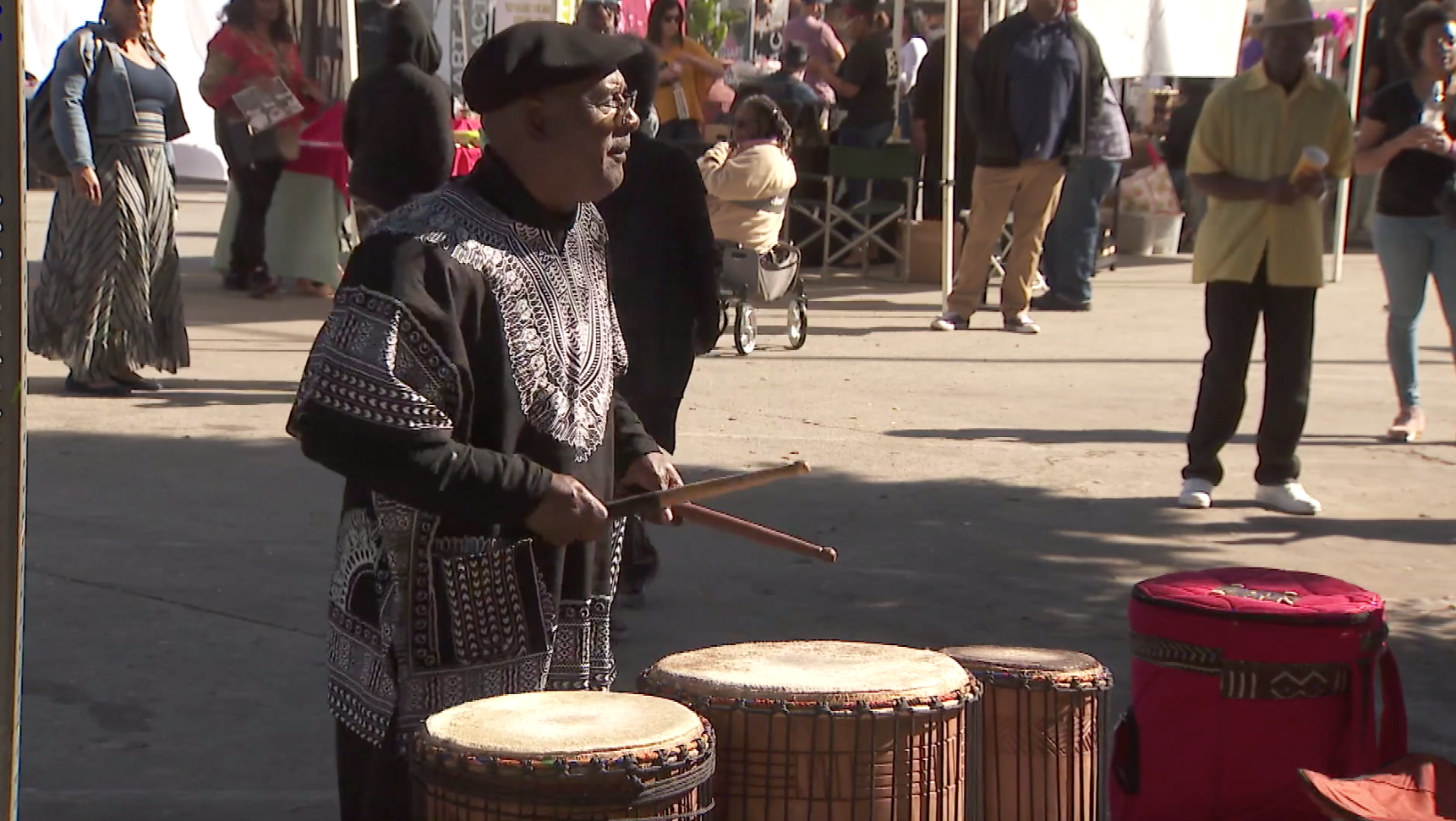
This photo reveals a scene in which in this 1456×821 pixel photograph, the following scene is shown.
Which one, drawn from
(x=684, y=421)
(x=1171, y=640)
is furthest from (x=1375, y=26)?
(x=1171, y=640)

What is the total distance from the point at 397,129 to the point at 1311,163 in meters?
3.69

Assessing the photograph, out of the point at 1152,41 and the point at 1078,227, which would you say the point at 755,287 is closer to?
the point at 1078,227

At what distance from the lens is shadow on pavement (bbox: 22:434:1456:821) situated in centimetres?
498

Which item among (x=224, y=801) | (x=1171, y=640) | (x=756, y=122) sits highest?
(x=756, y=122)

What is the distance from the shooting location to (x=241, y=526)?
7.25m

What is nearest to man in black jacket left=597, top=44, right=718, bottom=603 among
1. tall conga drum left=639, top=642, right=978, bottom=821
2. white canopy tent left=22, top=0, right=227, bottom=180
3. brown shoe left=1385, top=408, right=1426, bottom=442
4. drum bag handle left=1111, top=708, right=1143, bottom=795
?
drum bag handle left=1111, top=708, right=1143, bottom=795

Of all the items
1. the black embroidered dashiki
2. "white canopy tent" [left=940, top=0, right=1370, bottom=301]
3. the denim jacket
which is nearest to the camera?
the black embroidered dashiki

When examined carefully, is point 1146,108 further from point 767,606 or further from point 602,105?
point 602,105

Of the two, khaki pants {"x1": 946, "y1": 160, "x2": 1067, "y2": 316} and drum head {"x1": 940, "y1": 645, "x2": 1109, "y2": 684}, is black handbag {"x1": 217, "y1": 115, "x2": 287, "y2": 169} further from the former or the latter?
drum head {"x1": 940, "y1": 645, "x2": 1109, "y2": 684}

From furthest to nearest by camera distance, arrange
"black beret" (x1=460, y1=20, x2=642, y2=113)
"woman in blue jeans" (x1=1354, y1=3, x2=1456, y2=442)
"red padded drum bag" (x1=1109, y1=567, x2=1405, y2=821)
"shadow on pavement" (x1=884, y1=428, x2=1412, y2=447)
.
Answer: "shadow on pavement" (x1=884, y1=428, x2=1412, y2=447), "woman in blue jeans" (x1=1354, y1=3, x2=1456, y2=442), "red padded drum bag" (x1=1109, y1=567, x2=1405, y2=821), "black beret" (x1=460, y1=20, x2=642, y2=113)

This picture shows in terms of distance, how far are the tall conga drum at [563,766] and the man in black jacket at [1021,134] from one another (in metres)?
10.0

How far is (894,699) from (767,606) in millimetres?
3298

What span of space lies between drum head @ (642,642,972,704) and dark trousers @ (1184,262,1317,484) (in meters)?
4.52

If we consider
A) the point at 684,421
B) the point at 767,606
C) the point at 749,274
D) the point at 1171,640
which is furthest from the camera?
the point at 749,274
